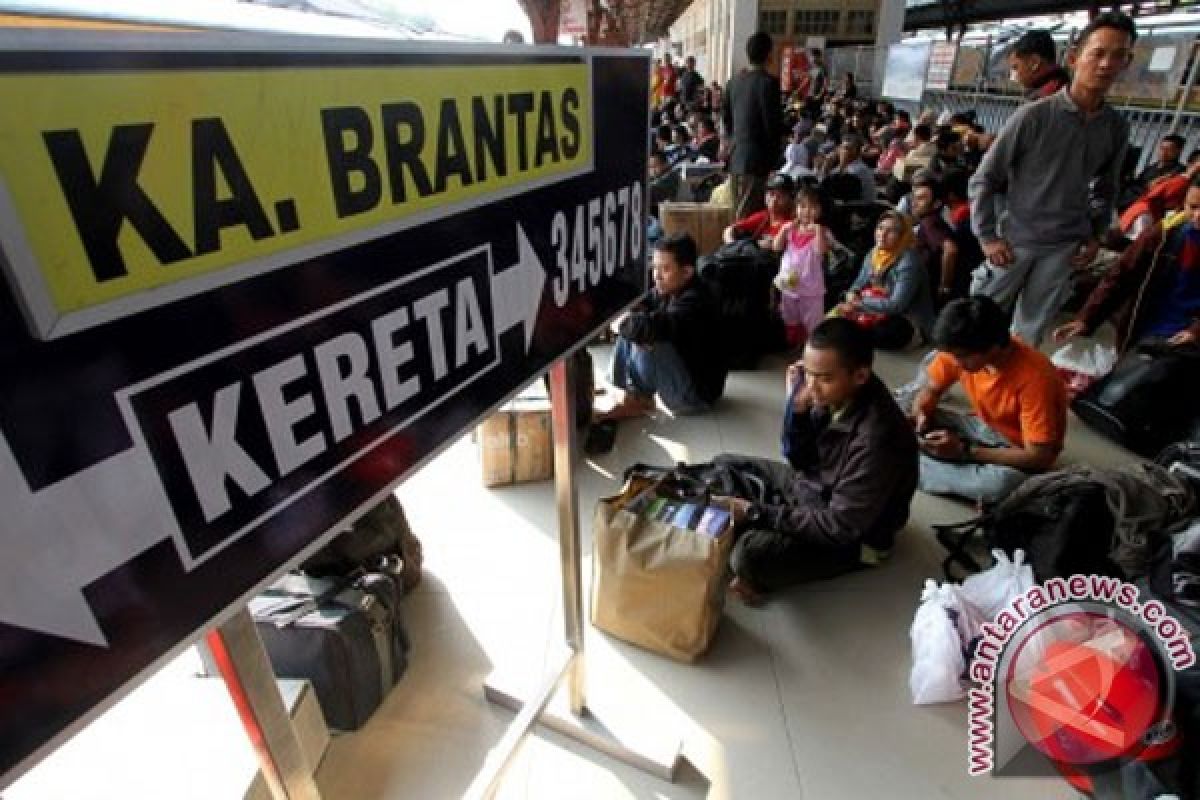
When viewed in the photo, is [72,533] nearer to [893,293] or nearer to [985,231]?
[985,231]

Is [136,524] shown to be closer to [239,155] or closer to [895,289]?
[239,155]

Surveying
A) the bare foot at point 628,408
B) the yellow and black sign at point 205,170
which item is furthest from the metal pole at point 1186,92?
the yellow and black sign at point 205,170

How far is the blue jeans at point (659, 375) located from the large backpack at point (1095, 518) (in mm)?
1294

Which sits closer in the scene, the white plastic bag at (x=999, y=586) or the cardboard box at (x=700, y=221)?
the white plastic bag at (x=999, y=586)

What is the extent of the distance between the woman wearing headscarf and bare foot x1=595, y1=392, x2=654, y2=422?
3.95 feet

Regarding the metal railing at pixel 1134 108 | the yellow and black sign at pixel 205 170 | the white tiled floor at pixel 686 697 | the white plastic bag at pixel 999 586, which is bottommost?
the white tiled floor at pixel 686 697

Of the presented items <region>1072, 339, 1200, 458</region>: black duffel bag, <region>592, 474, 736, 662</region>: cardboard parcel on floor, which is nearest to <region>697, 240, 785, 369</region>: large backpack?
<region>1072, 339, 1200, 458</region>: black duffel bag

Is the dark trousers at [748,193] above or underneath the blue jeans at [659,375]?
above

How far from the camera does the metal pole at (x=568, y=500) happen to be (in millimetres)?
1188

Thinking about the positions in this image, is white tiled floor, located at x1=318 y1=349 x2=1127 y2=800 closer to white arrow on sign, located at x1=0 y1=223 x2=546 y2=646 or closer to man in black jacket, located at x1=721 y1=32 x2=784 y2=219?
white arrow on sign, located at x1=0 y1=223 x2=546 y2=646

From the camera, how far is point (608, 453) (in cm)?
278

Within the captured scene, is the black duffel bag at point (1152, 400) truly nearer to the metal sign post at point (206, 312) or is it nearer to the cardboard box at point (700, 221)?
the cardboard box at point (700, 221)

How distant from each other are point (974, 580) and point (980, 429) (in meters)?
0.98

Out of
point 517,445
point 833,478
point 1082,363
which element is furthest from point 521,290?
point 1082,363
